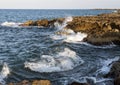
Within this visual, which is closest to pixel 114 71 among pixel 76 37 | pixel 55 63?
pixel 55 63

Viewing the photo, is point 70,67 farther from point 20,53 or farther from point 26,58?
point 20,53

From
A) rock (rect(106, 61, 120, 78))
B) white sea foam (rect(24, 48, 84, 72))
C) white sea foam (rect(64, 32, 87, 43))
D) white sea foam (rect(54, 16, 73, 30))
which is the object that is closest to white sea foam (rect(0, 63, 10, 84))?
white sea foam (rect(24, 48, 84, 72))

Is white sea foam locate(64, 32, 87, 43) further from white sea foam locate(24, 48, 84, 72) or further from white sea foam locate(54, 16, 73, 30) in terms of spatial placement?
white sea foam locate(54, 16, 73, 30)

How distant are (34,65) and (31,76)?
262cm

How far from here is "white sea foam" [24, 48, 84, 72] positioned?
1919cm

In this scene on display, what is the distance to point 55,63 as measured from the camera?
20281 mm

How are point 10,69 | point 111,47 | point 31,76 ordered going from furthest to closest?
point 111,47
point 10,69
point 31,76

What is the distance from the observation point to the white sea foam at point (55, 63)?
19.2m

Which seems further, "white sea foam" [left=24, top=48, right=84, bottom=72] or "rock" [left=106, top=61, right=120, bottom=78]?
"white sea foam" [left=24, top=48, right=84, bottom=72]

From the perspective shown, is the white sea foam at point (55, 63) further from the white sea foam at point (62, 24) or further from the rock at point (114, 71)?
the white sea foam at point (62, 24)

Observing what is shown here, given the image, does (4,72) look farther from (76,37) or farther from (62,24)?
(62,24)

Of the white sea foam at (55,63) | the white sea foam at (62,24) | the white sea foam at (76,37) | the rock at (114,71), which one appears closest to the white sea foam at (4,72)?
the white sea foam at (55,63)

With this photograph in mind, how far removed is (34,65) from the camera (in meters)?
20.1

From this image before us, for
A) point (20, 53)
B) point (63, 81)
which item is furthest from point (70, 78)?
point (20, 53)
